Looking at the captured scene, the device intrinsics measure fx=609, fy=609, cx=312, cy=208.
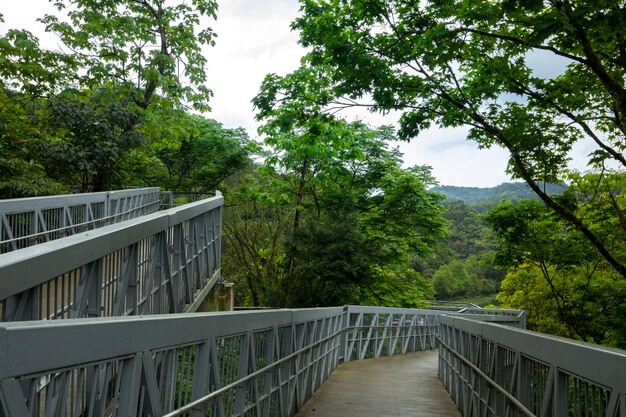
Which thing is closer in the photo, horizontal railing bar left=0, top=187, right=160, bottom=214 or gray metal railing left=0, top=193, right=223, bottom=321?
gray metal railing left=0, top=193, right=223, bottom=321

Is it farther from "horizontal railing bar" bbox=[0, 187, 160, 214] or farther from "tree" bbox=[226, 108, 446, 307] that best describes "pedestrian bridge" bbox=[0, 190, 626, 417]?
"tree" bbox=[226, 108, 446, 307]

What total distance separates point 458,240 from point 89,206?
8501 cm

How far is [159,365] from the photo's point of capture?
14.3 ft

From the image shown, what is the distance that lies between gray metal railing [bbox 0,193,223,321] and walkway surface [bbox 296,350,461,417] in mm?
2711

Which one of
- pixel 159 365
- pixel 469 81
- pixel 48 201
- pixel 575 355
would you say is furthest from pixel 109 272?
pixel 469 81

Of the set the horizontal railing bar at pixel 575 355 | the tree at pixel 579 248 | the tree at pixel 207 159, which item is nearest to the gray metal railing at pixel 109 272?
the horizontal railing bar at pixel 575 355

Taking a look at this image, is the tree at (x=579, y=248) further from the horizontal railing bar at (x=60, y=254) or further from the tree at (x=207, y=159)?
the tree at (x=207, y=159)

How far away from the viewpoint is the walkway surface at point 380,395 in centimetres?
866

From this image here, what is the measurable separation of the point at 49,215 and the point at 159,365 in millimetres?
6528

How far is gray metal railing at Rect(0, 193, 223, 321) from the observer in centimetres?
370

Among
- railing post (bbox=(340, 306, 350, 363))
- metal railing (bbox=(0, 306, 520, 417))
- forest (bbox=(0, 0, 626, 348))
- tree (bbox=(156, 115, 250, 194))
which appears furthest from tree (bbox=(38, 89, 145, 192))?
metal railing (bbox=(0, 306, 520, 417))

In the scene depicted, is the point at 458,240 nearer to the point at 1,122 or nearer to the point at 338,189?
the point at 338,189

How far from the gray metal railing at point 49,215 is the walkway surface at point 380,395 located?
14.8 feet

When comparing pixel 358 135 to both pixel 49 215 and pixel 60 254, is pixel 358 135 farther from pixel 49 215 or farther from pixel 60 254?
pixel 60 254
